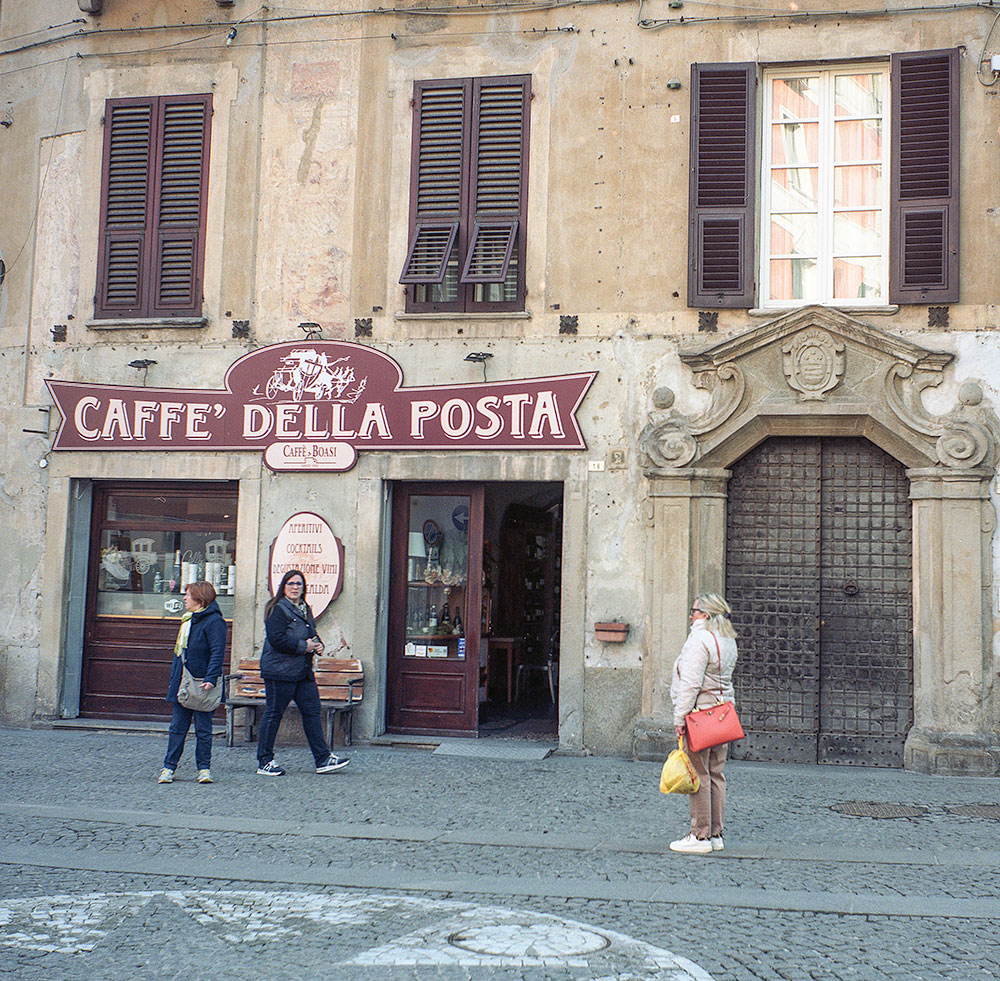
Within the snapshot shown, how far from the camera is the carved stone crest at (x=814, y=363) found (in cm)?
1098

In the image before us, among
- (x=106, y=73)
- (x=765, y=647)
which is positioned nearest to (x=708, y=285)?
(x=765, y=647)

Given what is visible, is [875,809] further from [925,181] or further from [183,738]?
[925,181]

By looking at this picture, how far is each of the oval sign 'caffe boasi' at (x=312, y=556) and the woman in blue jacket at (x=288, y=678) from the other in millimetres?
1797

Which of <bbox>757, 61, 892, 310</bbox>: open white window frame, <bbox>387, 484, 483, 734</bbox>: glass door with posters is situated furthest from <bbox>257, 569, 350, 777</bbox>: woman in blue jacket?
<bbox>757, 61, 892, 310</bbox>: open white window frame

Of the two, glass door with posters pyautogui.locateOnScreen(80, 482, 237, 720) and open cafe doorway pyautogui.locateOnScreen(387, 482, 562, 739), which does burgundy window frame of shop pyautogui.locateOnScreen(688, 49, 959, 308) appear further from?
glass door with posters pyautogui.locateOnScreen(80, 482, 237, 720)

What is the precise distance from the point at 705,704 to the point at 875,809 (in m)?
2.21

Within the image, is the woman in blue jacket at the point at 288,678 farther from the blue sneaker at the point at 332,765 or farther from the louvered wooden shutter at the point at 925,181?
the louvered wooden shutter at the point at 925,181

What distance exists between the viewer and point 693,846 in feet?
24.2

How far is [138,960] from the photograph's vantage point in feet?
16.8

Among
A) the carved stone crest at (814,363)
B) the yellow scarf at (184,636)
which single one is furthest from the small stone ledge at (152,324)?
the carved stone crest at (814,363)

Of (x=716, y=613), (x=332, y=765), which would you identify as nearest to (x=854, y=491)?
(x=716, y=613)

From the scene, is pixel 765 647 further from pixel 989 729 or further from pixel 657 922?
pixel 657 922

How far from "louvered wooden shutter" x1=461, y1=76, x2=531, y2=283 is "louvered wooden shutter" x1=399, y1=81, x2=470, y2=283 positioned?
15 cm

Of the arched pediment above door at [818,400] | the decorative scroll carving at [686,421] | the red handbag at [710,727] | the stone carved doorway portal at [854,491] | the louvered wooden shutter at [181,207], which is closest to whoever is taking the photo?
the red handbag at [710,727]
